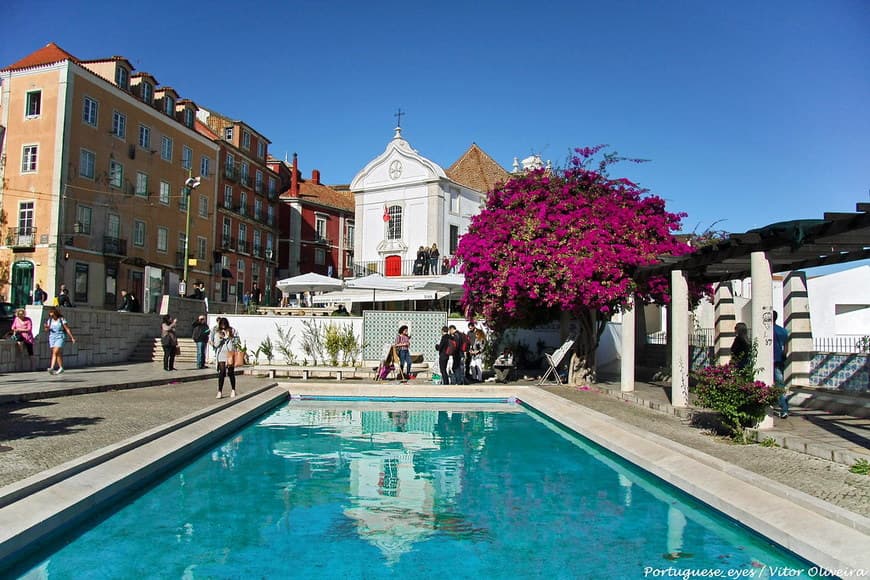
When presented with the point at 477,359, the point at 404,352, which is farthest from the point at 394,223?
the point at 404,352

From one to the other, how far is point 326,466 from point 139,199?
3302cm

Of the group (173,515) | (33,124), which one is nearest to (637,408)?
(173,515)

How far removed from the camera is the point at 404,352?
1984 cm

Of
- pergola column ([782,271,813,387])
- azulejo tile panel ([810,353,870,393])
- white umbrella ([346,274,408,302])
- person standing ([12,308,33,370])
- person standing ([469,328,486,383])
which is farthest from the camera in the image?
white umbrella ([346,274,408,302])

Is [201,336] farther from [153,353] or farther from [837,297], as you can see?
[837,297]

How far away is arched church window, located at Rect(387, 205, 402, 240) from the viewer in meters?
41.7

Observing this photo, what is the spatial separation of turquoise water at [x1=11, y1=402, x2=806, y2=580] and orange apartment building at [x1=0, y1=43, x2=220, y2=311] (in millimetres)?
23122

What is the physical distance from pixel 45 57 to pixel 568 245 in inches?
1175

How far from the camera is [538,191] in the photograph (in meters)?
17.3

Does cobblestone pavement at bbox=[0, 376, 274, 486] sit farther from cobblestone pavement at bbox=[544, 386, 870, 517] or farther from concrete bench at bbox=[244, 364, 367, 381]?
cobblestone pavement at bbox=[544, 386, 870, 517]

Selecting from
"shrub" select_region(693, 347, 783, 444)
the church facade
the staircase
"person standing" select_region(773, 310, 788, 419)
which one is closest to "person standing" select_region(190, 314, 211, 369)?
the staircase

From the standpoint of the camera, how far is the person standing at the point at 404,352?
769 inches

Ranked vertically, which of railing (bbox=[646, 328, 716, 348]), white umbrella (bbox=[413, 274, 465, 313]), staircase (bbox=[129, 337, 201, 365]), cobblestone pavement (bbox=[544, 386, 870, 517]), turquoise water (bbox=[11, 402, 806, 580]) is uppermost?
white umbrella (bbox=[413, 274, 465, 313])

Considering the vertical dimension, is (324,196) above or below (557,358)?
above
